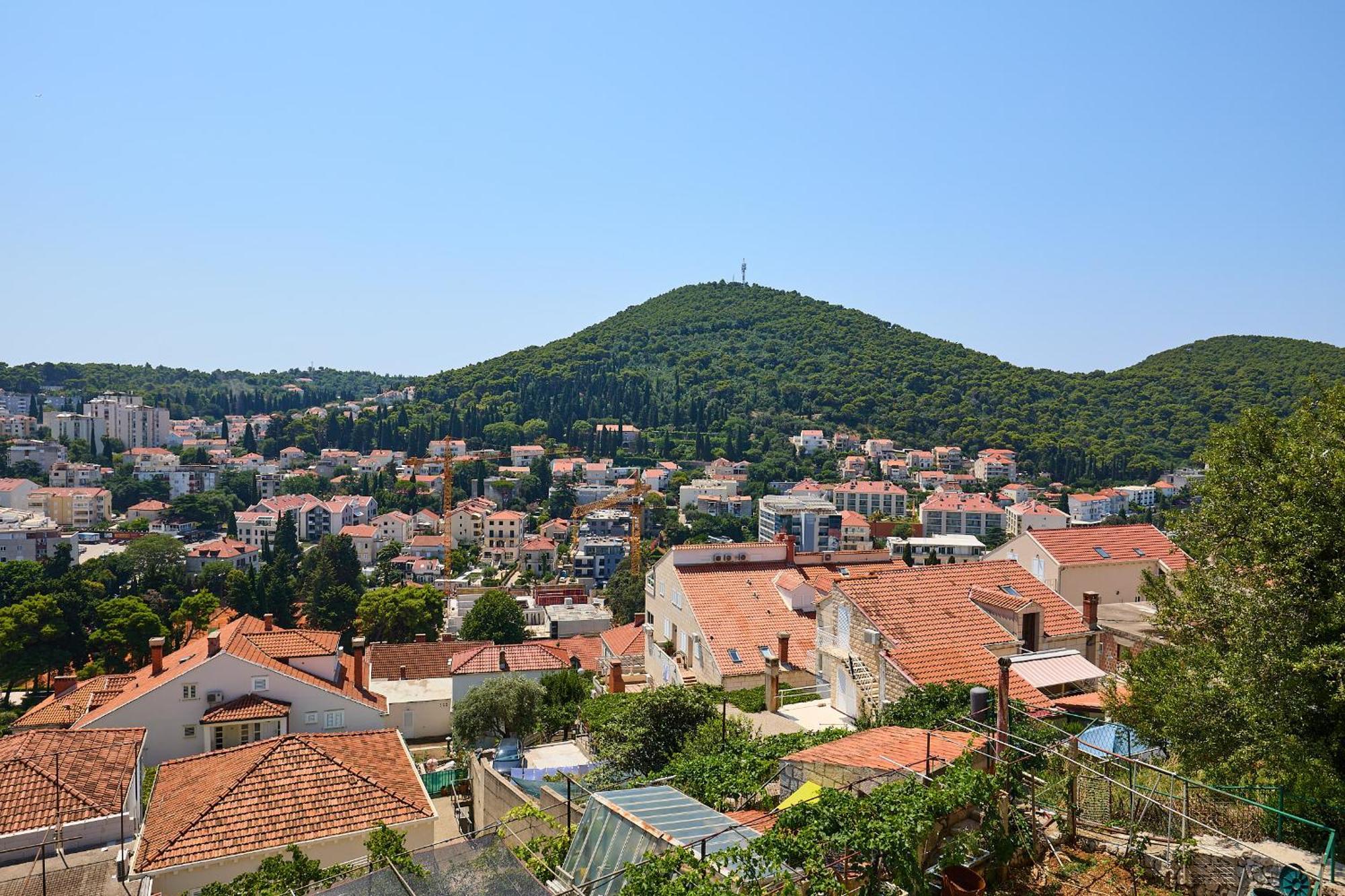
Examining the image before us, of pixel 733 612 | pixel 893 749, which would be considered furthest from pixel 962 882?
pixel 733 612

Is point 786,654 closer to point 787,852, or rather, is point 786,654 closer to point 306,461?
point 787,852

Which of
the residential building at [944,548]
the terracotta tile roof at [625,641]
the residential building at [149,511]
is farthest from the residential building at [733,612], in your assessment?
the residential building at [149,511]

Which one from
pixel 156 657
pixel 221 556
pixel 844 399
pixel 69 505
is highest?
pixel 844 399

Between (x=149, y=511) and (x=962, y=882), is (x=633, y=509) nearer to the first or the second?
(x=149, y=511)

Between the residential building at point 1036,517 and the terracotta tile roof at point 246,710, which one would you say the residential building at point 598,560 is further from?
the terracotta tile roof at point 246,710

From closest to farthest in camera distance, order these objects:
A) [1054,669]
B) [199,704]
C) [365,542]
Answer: [1054,669], [199,704], [365,542]

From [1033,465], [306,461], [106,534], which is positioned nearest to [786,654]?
[106,534]

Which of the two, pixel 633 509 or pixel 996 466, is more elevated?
pixel 996 466
